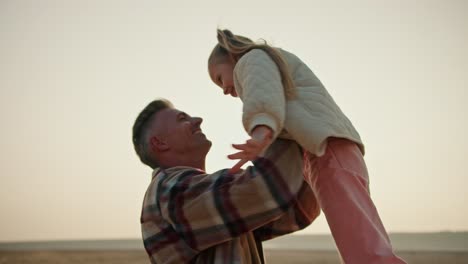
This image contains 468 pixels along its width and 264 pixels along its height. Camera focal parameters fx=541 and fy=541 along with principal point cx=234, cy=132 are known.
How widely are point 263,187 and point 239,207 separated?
0.16 m

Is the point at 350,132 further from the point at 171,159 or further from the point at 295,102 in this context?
the point at 171,159

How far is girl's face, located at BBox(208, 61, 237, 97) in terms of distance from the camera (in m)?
3.07

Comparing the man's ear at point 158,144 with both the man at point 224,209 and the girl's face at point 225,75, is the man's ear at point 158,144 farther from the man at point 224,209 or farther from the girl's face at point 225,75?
the girl's face at point 225,75

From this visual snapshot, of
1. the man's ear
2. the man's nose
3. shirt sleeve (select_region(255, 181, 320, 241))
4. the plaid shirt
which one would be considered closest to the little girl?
the plaid shirt

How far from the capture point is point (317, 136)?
2512 mm

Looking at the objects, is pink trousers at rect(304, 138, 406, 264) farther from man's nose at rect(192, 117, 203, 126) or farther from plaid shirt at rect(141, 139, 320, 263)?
man's nose at rect(192, 117, 203, 126)

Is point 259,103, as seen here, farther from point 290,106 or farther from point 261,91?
point 290,106

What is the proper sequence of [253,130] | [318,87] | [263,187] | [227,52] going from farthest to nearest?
[227,52] < [318,87] < [263,187] < [253,130]

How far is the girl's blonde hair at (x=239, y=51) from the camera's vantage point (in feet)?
8.71

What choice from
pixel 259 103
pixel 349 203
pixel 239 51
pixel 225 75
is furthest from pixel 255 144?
pixel 225 75

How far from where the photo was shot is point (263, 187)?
8.07ft

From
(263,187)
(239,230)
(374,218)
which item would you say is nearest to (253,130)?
(263,187)

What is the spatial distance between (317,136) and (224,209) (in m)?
0.55

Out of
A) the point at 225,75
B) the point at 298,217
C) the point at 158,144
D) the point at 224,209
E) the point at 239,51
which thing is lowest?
the point at 298,217
